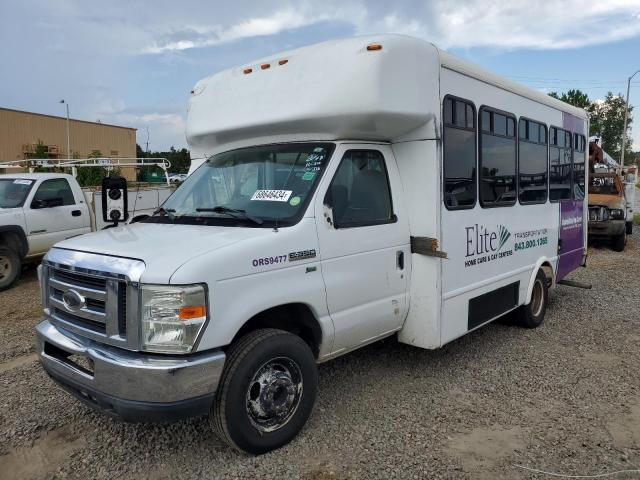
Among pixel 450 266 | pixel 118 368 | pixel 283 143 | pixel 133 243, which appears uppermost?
pixel 283 143

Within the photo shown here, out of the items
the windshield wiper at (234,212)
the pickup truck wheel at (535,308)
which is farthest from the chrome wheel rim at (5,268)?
the pickup truck wheel at (535,308)

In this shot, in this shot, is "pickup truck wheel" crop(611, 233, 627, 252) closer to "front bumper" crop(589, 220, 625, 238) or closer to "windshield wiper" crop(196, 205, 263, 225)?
"front bumper" crop(589, 220, 625, 238)

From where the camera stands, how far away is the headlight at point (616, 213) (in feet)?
44.8

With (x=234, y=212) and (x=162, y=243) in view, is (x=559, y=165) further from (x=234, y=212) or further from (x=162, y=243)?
(x=162, y=243)

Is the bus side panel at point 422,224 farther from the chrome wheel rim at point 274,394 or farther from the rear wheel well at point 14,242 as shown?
the rear wheel well at point 14,242

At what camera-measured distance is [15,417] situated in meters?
4.09

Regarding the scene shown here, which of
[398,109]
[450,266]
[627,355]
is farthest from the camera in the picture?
[627,355]

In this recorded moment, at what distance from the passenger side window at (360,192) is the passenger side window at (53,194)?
7.14 metres

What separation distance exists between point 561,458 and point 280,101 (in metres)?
3.32

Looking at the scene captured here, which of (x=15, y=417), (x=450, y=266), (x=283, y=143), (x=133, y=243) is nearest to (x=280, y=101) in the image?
(x=283, y=143)

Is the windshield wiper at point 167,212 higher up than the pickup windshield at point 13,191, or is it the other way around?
the pickup windshield at point 13,191

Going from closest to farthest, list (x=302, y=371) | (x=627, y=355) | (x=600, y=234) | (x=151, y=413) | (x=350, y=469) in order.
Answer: (x=151, y=413) → (x=350, y=469) → (x=302, y=371) → (x=627, y=355) → (x=600, y=234)

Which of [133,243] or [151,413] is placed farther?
[133,243]

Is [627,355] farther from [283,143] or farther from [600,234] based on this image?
[600,234]
